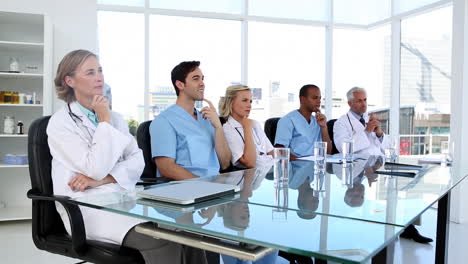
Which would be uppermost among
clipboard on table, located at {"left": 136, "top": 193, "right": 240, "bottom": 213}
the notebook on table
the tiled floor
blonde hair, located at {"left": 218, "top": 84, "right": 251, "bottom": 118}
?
blonde hair, located at {"left": 218, "top": 84, "right": 251, "bottom": 118}

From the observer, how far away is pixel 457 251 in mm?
2902

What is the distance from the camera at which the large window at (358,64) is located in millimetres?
5316

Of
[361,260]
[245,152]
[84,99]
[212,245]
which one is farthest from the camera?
[245,152]

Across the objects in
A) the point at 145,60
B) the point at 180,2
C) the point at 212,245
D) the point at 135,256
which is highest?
the point at 180,2

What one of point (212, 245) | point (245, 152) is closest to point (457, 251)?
point (245, 152)

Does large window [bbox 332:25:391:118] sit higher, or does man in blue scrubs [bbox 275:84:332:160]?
large window [bbox 332:25:391:118]

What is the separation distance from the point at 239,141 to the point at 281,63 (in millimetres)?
2793

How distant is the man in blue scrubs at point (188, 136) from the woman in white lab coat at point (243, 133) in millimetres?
151

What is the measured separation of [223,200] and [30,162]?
93cm

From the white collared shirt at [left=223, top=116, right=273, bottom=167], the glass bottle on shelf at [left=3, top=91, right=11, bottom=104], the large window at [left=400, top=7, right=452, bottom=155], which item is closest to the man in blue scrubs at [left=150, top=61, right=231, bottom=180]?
A: the white collared shirt at [left=223, top=116, right=273, bottom=167]

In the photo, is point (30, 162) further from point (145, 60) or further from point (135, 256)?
point (145, 60)

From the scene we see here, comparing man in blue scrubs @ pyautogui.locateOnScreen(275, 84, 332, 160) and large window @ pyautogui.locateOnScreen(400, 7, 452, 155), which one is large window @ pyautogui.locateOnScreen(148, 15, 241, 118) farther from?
large window @ pyautogui.locateOnScreen(400, 7, 452, 155)

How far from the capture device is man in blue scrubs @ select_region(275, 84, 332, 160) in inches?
125

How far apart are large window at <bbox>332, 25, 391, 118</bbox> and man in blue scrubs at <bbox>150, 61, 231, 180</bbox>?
333 cm
